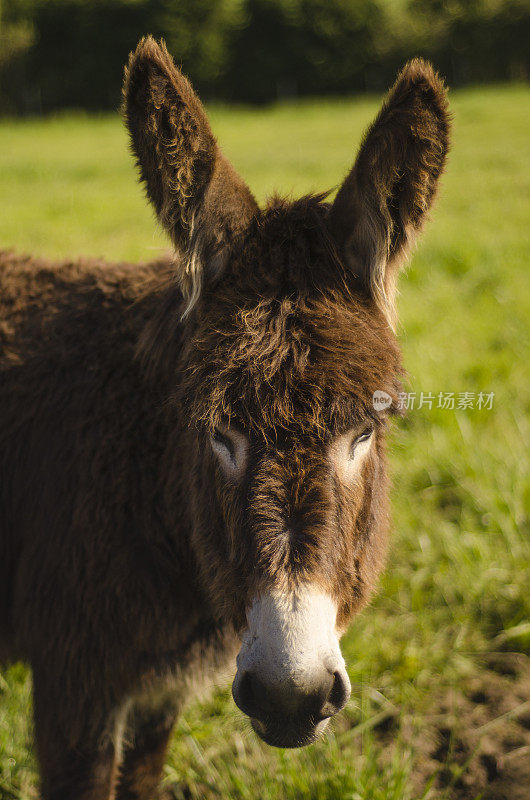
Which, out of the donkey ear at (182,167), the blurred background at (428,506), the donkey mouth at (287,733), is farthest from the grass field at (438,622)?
the donkey ear at (182,167)

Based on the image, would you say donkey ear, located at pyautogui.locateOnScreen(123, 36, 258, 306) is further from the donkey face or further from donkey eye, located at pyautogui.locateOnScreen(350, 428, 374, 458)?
donkey eye, located at pyautogui.locateOnScreen(350, 428, 374, 458)

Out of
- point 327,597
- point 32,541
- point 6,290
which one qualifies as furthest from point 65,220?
point 327,597

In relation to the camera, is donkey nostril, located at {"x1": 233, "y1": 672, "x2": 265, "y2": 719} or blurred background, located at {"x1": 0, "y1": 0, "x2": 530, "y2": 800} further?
blurred background, located at {"x1": 0, "y1": 0, "x2": 530, "y2": 800}

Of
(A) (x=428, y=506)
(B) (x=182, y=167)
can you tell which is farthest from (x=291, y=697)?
(A) (x=428, y=506)

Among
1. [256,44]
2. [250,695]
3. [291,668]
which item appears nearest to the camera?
[291,668]

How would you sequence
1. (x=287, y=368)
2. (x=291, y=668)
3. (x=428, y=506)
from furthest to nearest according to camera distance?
(x=428, y=506) < (x=287, y=368) < (x=291, y=668)

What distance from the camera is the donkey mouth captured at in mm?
1486

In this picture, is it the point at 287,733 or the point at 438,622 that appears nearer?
the point at 287,733

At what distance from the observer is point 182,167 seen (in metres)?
1.73

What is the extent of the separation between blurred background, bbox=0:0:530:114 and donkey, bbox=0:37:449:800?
1359 inches

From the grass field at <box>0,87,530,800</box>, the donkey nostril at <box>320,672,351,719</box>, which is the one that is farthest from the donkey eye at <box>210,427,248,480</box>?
the grass field at <box>0,87,530,800</box>

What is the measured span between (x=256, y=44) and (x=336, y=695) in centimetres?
4525

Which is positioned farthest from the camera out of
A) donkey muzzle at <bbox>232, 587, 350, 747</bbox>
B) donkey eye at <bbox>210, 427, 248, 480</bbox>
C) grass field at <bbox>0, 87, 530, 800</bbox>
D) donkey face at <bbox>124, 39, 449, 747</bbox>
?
grass field at <bbox>0, 87, 530, 800</bbox>

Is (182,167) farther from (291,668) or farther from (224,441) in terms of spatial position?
(291,668)
